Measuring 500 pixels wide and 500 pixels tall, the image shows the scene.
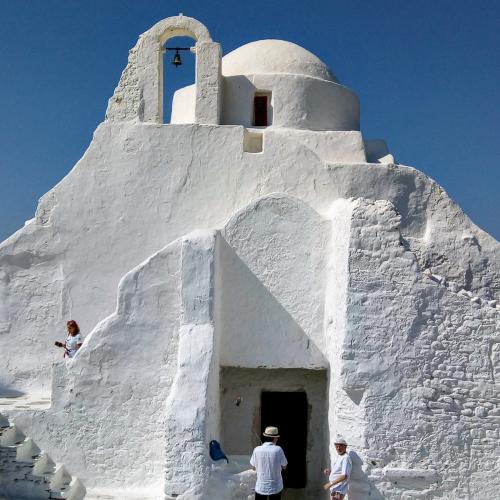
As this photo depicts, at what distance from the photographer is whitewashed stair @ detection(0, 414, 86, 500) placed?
8.80 meters

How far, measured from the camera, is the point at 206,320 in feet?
29.1

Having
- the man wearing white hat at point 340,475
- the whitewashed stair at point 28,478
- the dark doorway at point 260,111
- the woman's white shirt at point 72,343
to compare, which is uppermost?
the dark doorway at point 260,111

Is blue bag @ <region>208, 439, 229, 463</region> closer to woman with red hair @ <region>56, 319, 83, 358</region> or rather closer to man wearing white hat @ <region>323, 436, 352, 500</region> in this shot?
man wearing white hat @ <region>323, 436, 352, 500</region>

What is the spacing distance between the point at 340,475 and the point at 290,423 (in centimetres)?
270

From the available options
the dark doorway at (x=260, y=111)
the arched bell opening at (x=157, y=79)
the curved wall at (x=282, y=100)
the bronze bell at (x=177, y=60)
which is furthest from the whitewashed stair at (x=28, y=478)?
the bronze bell at (x=177, y=60)

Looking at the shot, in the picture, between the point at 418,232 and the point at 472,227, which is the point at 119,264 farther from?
the point at 472,227

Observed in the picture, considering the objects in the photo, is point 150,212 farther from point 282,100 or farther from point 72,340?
point 282,100

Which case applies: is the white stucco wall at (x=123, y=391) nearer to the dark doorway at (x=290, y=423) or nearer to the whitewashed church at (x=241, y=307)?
the whitewashed church at (x=241, y=307)

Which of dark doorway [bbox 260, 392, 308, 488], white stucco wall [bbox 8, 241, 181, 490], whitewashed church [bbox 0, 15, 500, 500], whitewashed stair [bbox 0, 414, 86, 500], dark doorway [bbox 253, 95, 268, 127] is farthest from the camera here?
dark doorway [bbox 253, 95, 268, 127]

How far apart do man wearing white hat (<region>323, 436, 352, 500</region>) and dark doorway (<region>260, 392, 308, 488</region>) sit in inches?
84.1

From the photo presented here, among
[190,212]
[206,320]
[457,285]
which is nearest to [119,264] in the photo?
[190,212]

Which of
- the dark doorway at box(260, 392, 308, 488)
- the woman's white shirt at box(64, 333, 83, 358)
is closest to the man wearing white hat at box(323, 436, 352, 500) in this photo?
the dark doorway at box(260, 392, 308, 488)

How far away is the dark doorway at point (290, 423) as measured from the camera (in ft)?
32.6

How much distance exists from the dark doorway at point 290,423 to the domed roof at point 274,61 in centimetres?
588
